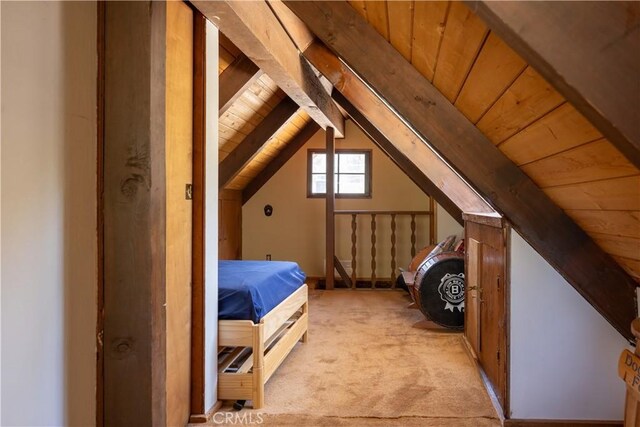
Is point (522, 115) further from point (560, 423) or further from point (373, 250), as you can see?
point (373, 250)


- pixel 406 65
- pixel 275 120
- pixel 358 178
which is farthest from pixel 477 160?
pixel 358 178

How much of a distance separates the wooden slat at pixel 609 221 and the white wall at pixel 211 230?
1573mm

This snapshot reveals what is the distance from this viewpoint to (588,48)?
3.01 feet

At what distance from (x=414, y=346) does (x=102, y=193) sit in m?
2.81

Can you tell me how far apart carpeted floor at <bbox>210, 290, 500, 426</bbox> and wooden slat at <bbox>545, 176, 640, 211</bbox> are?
3.70 feet

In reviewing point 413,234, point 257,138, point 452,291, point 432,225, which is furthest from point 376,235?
point 452,291

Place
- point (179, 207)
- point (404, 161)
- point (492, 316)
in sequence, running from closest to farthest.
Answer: point (179, 207) → point (492, 316) → point (404, 161)

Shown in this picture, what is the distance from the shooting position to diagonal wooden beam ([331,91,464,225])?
14.6 feet

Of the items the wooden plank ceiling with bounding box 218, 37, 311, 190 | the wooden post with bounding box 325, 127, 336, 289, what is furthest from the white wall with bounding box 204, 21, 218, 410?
the wooden post with bounding box 325, 127, 336, 289

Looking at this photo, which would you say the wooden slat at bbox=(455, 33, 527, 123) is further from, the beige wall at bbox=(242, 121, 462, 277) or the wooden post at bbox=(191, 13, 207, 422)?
the beige wall at bbox=(242, 121, 462, 277)

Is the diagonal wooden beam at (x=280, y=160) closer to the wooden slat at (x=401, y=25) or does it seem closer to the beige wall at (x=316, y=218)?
the beige wall at (x=316, y=218)

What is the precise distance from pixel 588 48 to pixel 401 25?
0.80 m

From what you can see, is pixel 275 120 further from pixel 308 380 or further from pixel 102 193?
pixel 102 193

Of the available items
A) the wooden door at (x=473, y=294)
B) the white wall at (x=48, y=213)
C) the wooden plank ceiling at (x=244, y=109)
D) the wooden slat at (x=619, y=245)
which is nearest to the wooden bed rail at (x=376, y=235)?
the wooden plank ceiling at (x=244, y=109)
